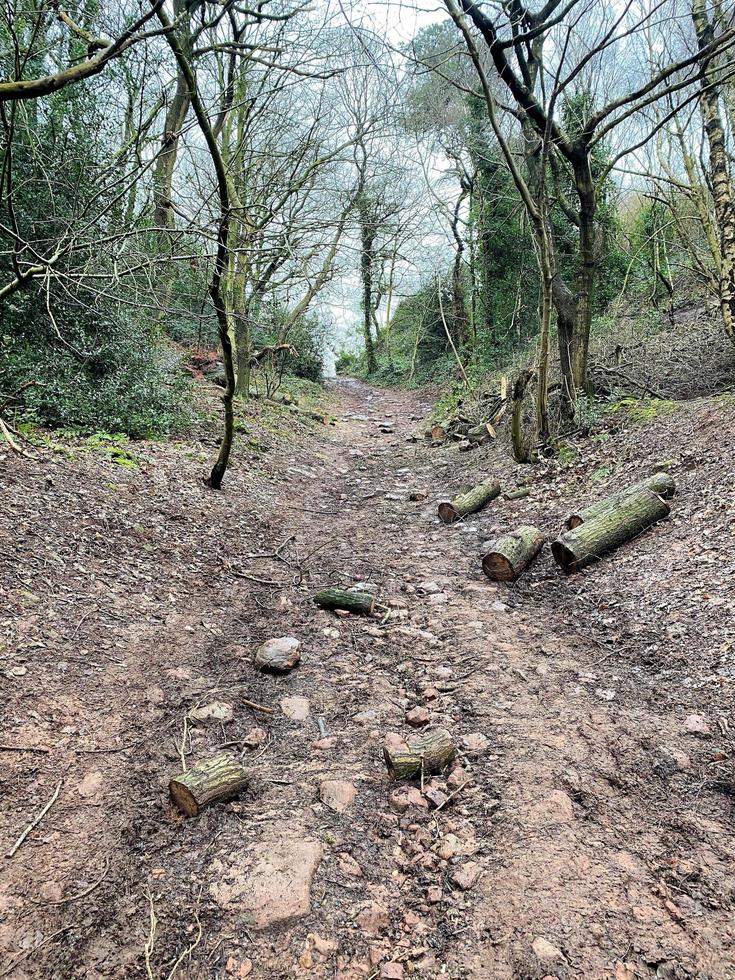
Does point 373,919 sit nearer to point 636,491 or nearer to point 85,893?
point 85,893

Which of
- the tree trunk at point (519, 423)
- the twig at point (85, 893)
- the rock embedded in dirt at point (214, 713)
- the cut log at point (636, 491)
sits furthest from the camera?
the tree trunk at point (519, 423)

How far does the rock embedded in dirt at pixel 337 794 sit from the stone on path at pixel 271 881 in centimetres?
20

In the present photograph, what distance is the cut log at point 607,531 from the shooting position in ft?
13.8

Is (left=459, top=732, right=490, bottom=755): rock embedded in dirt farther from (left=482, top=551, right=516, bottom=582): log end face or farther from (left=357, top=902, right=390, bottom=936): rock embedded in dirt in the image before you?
(left=482, top=551, right=516, bottom=582): log end face

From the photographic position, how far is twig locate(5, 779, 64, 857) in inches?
81.8

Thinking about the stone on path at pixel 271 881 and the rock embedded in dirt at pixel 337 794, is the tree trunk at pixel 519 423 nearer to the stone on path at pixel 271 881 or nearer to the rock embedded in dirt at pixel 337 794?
the rock embedded in dirt at pixel 337 794

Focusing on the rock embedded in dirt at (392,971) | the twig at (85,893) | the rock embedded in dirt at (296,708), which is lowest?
the twig at (85,893)

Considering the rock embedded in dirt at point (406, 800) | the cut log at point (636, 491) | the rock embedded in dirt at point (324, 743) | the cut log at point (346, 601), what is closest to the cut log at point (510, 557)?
the cut log at point (636, 491)

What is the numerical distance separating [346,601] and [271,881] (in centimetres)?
219

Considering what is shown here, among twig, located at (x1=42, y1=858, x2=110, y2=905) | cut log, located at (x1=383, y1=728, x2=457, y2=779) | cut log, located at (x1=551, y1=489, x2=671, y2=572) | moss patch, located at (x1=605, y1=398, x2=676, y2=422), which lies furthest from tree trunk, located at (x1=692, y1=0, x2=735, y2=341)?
twig, located at (x1=42, y1=858, x2=110, y2=905)

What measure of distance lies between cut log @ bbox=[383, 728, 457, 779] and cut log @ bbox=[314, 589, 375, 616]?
4.93 feet

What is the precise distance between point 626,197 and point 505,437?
8.78m

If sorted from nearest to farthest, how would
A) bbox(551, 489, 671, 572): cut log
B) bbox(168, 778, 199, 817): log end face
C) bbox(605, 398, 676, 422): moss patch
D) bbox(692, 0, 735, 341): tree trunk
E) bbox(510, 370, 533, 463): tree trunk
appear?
bbox(168, 778, 199, 817): log end face, bbox(551, 489, 671, 572): cut log, bbox(692, 0, 735, 341): tree trunk, bbox(605, 398, 676, 422): moss patch, bbox(510, 370, 533, 463): tree trunk

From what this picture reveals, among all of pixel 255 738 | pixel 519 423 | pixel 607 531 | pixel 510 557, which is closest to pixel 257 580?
pixel 255 738
